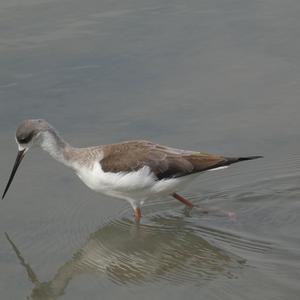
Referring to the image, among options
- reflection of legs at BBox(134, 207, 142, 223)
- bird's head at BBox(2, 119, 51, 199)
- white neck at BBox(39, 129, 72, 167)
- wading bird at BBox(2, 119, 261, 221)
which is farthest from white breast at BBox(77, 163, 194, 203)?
bird's head at BBox(2, 119, 51, 199)

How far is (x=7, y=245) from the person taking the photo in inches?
331

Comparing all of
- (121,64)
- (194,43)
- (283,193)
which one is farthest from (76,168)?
(194,43)

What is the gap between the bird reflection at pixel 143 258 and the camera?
7703 mm

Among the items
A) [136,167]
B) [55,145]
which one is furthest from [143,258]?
[55,145]

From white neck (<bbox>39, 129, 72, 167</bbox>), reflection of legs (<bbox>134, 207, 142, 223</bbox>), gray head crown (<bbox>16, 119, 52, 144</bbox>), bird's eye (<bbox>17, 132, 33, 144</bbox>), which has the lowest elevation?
reflection of legs (<bbox>134, 207, 142, 223</bbox>)

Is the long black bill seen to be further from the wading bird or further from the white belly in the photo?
the white belly

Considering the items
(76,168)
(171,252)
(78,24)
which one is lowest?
(171,252)

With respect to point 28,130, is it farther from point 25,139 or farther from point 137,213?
point 137,213

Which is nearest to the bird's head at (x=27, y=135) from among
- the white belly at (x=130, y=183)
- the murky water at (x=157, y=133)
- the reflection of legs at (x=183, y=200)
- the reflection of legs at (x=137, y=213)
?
the murky water at (x=157, y=133)

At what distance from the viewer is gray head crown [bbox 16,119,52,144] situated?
9148 millimetres

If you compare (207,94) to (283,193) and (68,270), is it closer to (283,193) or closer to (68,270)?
(283,193)

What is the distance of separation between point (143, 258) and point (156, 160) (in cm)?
128

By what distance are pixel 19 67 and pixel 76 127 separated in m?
1.95

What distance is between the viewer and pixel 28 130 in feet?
30.1
